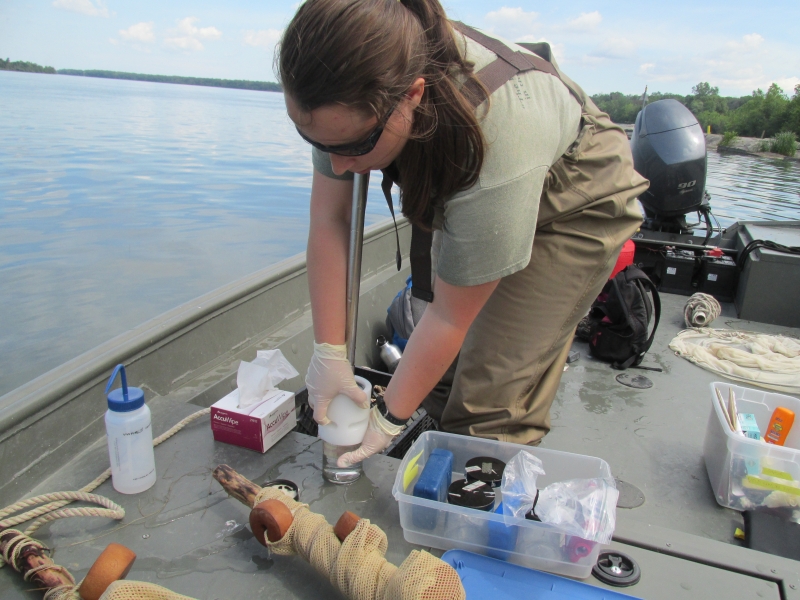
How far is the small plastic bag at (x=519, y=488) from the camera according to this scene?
3.32ft

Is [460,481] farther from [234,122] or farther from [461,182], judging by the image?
[234,122]

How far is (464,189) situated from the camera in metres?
0.98

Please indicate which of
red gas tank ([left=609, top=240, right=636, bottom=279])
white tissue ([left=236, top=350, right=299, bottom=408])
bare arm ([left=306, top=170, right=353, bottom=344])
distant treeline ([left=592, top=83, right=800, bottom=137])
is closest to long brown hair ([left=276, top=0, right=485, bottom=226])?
bare arm ([left=306, top=170, right=353, bottom=344])

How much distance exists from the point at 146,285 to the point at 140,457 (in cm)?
239

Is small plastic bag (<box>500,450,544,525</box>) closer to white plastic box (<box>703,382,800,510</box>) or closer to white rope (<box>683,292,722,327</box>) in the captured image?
white plastic box (<box>703,382,800,510</box>)

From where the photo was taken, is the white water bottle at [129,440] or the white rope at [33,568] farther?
the white water bottle at [129,440]

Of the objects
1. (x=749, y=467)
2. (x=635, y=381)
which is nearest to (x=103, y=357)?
(x=749, y=467)

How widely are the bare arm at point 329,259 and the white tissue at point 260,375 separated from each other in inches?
4.9

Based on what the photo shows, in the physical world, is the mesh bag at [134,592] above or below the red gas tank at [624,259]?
below

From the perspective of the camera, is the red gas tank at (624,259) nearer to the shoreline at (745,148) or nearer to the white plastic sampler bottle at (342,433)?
the white plastic sampler bottle at (342,433)

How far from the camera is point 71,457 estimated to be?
1.25 m

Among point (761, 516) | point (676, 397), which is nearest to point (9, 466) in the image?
point (761, 516)

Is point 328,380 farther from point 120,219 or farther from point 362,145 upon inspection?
point 120,219

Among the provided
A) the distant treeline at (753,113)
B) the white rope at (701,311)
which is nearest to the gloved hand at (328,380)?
the white rope at (701,311)
